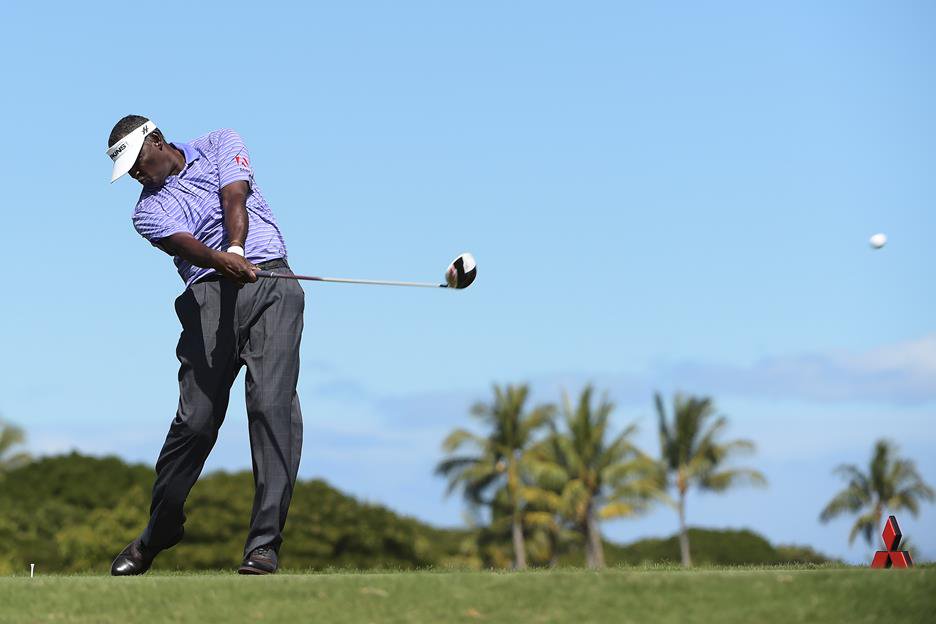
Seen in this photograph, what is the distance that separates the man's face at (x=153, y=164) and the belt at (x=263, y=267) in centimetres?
78

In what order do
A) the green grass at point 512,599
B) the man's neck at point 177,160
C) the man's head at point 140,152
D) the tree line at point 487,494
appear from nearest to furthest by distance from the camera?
Answer: 1. the green grass at point 512,599
2. the man's head at point 140,152
3. the man's neck at point 177,160
4. the tree line at point 487,494

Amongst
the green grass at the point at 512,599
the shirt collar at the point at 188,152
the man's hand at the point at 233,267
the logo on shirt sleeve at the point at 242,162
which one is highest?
the shirt collar at the point at 188,152

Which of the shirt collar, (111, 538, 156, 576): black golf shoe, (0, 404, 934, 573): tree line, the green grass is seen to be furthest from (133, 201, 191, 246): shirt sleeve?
(0, 404, 934, 573): tree line

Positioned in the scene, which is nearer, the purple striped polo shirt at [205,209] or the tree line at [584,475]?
the purple striped polo shirt at [205,209]

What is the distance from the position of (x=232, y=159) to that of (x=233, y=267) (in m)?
0.97

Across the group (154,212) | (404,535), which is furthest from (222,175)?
(404,535)

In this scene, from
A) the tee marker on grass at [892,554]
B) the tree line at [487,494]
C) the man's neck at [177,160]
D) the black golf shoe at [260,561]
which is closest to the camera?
the tee marker on grass at [892,554]

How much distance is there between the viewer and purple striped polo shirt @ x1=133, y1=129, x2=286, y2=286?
28.1ft

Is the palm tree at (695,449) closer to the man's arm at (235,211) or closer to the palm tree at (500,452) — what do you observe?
the palm tree at (500,452)

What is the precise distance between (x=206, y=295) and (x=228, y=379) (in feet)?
1.86

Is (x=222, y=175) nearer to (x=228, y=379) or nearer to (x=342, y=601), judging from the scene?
(x=228, y=379)

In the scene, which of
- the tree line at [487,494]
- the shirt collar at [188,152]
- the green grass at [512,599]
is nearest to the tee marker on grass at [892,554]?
the green grass at [512,599]

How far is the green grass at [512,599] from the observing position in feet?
19.2

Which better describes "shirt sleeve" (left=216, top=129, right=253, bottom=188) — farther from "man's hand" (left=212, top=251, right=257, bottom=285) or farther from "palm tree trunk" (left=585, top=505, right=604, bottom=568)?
"palm tree trunk" (left=585, top=505, right=604, bottom=568)
